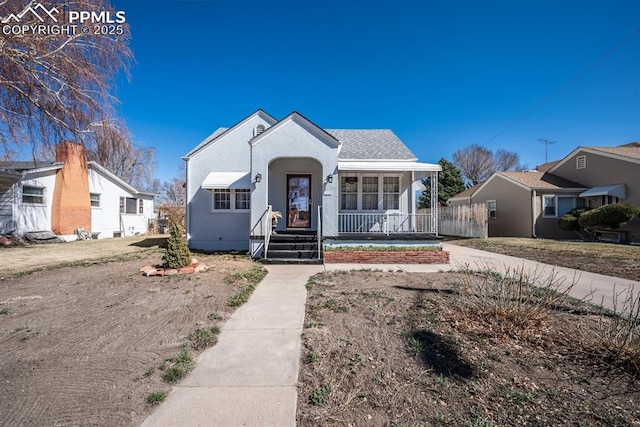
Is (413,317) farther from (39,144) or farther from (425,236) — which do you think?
(39,144)

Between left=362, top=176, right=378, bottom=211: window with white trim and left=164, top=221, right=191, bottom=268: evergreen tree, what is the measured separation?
7.64m

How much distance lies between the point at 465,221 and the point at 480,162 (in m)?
27.3

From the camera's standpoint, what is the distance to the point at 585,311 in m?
4.66

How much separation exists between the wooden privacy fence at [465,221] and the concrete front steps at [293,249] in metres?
12.5

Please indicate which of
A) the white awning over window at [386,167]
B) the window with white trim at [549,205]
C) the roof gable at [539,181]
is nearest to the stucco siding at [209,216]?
the white awning over window at [386,167]

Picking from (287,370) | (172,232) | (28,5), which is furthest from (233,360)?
(28,5)

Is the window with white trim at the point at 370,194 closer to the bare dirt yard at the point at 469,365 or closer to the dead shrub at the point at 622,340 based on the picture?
the bare dirt yard at the point at 469,365

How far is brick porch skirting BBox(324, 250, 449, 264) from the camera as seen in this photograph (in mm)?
9430

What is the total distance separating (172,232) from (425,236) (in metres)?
8.20

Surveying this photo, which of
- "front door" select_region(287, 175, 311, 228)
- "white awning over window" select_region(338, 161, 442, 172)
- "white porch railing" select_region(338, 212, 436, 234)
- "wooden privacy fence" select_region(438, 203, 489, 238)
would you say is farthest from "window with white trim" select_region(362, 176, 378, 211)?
"wooden privacy fence" select_region(438, 203, 489, 238)

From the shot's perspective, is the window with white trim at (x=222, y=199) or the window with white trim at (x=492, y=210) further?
the window with white trim at (x=492, y=210)

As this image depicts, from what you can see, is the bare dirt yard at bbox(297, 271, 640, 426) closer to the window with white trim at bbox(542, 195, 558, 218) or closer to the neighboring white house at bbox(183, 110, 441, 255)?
the neighboring white house at bbox(183, 110, 441, 255)

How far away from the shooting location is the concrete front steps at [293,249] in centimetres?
924

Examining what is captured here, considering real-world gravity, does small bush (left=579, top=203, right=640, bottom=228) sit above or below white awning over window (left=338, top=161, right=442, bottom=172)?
below
